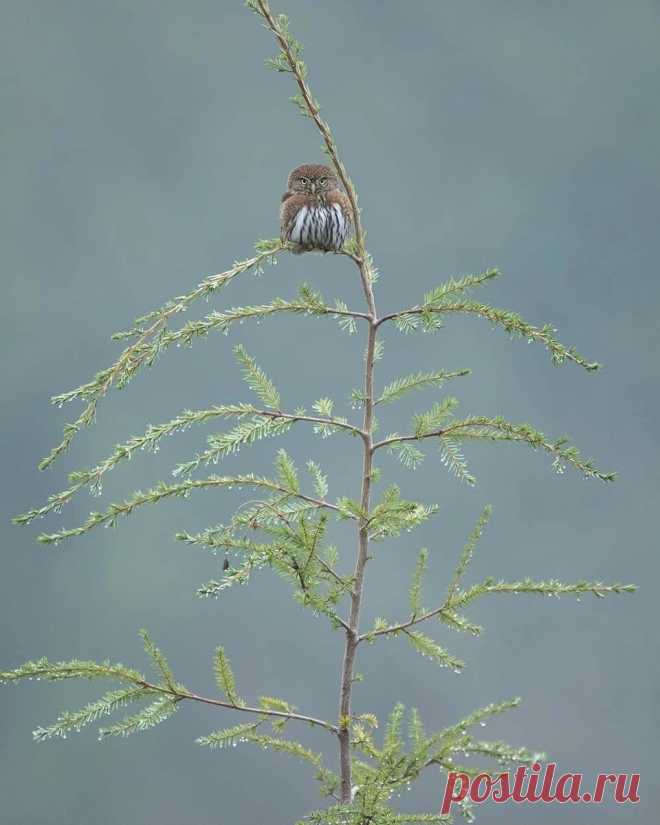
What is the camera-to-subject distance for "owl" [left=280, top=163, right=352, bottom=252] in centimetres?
311

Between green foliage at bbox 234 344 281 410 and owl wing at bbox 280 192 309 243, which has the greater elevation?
owl wing at bbox 280 192 309 243

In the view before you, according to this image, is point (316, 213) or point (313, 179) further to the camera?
point (313, 179)

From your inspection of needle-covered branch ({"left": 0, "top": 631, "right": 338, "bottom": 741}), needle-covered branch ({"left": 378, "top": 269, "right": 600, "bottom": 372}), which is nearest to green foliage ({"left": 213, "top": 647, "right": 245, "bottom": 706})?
needle-covered branch ({"left": 0, "top": 631, "right": 338, "bottom": 741})

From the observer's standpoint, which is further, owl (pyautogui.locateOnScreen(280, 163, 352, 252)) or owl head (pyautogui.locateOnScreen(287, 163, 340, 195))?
owl head (pyautogui.locateOnScreen(287, 163, 340, 195))

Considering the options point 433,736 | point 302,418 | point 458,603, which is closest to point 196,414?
point 302,418

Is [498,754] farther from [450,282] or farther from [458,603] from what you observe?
[450,282]

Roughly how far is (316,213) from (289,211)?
0.34 feet

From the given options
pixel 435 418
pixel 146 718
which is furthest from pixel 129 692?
pixel 435 418

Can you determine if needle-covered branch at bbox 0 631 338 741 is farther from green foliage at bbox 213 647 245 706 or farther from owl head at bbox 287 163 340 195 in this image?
owl head at bbox 287 163 340 195

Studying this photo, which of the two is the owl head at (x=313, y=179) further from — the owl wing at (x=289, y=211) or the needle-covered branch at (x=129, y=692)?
the needle-covered branch at (x=129, y=692)

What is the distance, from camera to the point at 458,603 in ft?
10.0

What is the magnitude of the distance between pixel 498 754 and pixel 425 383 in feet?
3.75

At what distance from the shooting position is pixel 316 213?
3115mm

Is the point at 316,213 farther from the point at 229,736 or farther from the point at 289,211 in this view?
the point at 229,736
